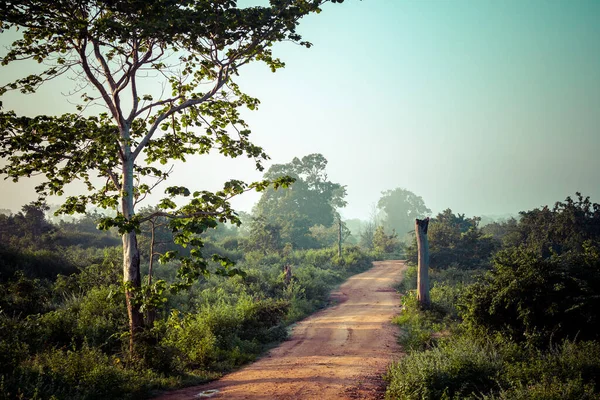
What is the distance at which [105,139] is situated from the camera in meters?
6.43

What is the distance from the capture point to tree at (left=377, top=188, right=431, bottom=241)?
120m

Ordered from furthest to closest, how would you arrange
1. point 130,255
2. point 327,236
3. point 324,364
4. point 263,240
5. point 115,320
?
1. point 327,236
2. point 263,240
3. point 115,320
4. point 324,364
5. point 130,255

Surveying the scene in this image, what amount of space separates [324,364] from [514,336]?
507 cm

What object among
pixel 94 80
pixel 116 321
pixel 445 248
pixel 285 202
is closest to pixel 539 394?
pixel 94 80

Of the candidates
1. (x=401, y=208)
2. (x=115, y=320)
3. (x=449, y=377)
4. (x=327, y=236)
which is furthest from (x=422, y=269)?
(x=401, y=208)

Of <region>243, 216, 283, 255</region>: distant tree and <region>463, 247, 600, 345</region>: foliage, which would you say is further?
<region>243, 216, 283, 255</region>: distant tree

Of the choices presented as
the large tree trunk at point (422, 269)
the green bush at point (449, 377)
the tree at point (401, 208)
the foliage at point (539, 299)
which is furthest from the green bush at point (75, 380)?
the tree at point (401, 208)

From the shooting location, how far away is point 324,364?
9008 mm

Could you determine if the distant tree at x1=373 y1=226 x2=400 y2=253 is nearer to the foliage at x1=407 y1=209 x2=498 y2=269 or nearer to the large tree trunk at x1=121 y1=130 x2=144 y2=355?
the foliage at x1=407 y1=209 x2=498 y2=269

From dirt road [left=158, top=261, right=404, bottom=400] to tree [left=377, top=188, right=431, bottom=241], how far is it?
354 feet

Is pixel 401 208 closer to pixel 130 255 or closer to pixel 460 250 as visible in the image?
pixel 460 250

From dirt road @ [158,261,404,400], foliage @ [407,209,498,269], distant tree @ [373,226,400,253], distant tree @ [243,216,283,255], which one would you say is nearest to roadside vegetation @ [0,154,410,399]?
dirt road @ [158,261,404,400]

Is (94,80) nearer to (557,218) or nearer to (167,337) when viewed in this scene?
(167,337)

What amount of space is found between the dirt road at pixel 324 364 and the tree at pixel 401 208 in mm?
108030
